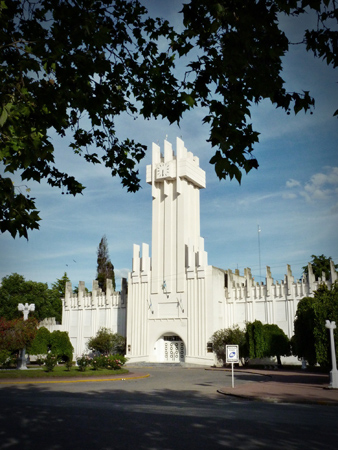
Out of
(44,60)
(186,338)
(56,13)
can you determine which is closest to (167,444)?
(44,60)

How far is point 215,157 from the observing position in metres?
5.28

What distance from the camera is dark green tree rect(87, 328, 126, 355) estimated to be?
50375 millimetres

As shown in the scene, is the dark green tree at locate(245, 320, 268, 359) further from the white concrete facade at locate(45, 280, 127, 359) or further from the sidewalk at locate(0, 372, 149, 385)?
the white concrete facade at locate(45, 280, 127, 359)

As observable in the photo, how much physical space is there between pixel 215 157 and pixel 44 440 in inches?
220

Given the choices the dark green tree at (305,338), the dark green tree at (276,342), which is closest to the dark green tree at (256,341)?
the dark green tree at (276,342)

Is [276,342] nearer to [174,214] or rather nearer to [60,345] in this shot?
[174,214]

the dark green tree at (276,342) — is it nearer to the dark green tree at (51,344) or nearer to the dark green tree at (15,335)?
the dark green tree at (51,344)

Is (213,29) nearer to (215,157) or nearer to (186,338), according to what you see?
(215,157)

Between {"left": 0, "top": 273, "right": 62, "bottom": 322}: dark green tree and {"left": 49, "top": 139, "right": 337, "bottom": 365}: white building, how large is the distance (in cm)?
1520

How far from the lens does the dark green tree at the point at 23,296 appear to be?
61.4 m

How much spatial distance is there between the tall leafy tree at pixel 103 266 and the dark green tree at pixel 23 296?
9480mm

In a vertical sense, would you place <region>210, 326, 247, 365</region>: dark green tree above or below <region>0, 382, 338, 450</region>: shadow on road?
above

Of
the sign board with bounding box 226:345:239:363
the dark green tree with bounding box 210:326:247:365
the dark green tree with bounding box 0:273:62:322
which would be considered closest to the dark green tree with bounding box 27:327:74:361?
the dark green tree with bounding box 210:326:247:365

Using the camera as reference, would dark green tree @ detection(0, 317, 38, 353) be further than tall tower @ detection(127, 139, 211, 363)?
No
